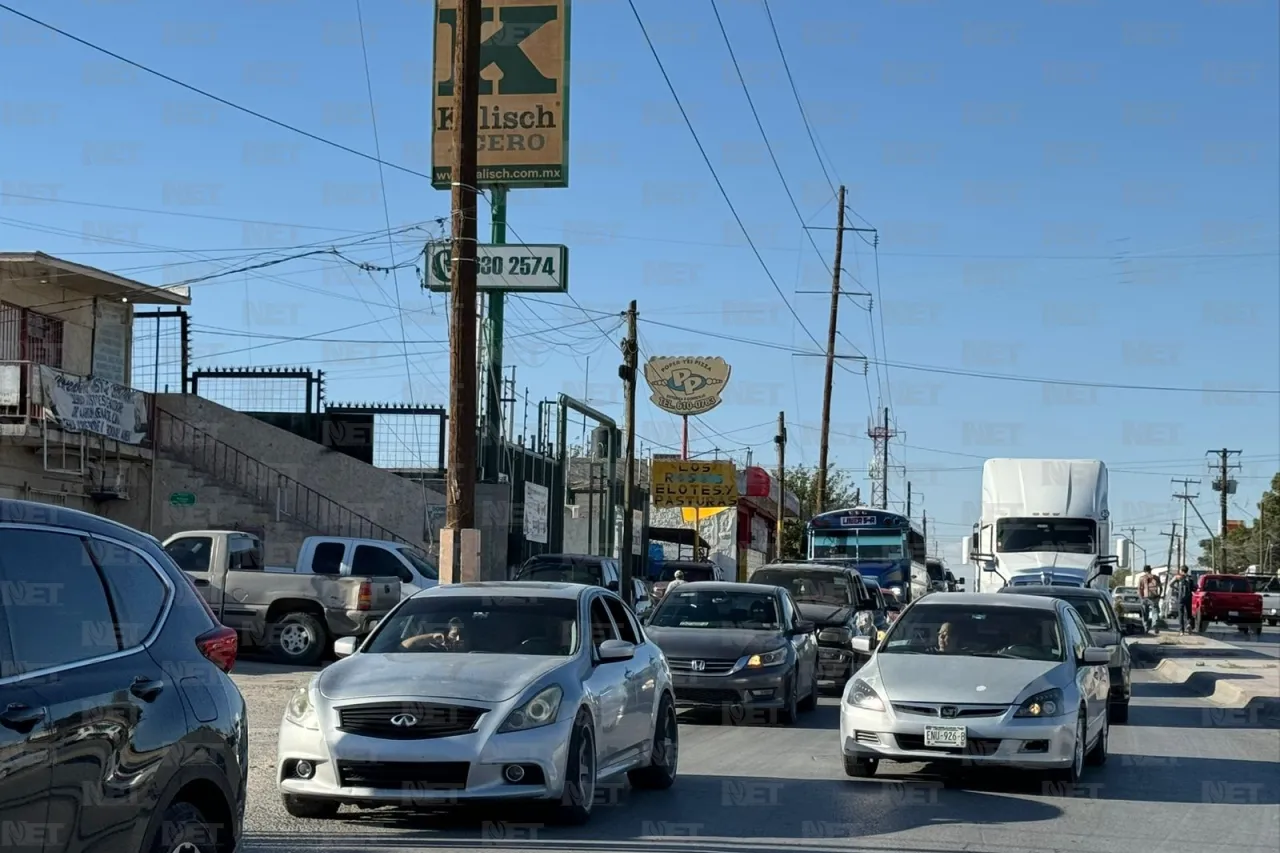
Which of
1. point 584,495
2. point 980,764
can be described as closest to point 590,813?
point 980,764

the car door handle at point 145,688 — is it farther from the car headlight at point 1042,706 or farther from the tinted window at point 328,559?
the tinted window at point 328,559

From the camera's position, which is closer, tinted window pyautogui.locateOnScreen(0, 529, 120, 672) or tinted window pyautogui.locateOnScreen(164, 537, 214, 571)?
tinted window pyautogui.locateOnScreen(0, 529, 120, 672)

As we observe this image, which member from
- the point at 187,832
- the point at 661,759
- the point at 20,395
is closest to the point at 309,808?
the point at 661,759

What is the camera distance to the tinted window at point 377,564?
78.7 ft

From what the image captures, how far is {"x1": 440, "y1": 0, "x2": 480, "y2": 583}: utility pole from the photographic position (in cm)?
1698

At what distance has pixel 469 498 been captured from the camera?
57.1ft

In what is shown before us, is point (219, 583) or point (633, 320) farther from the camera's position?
point (633, 320)

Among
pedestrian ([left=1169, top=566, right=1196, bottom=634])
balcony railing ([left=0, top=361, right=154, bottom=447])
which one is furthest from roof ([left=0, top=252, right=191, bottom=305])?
pedestrian ([left=1169, top=566, right=1196, bottom=634])

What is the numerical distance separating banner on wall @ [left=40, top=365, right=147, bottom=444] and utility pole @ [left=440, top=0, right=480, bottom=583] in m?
13.9

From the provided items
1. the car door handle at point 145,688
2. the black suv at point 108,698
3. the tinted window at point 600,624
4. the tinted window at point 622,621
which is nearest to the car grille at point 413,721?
the tinted window at point 600,624

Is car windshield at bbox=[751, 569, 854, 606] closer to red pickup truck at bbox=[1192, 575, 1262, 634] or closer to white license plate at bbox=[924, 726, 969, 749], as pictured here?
white license plate at bbox=[924, 726, 969, 749]

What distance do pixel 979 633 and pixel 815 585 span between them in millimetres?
10359

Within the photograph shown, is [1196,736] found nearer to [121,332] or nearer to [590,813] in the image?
[590,813]

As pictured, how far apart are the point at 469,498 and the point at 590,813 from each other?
7593mm
